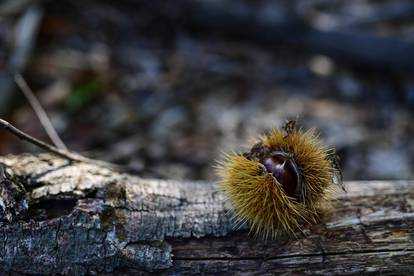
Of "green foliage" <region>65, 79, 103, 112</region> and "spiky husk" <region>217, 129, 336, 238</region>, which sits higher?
"green foliage" <region>65, 79, 103, 112</region>

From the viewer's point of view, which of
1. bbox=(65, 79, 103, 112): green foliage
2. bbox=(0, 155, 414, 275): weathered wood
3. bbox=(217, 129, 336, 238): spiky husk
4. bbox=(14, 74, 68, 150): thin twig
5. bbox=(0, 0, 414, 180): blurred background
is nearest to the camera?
bbox=(0, 155, 414, 275): weathered wood

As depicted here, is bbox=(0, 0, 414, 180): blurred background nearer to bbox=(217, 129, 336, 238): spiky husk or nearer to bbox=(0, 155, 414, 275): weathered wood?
bbox=(0, 155, 414, 275): weathered wood

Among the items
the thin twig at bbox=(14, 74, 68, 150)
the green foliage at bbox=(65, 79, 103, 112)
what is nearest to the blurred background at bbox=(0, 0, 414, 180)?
the green foliage at bbox=(65, 79, 103, 112)

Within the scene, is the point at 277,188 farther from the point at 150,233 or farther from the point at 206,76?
the point at 206,76

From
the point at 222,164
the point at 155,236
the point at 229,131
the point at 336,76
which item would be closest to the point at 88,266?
the point at 155,236

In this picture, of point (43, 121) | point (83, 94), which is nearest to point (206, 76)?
point (83, 94)
